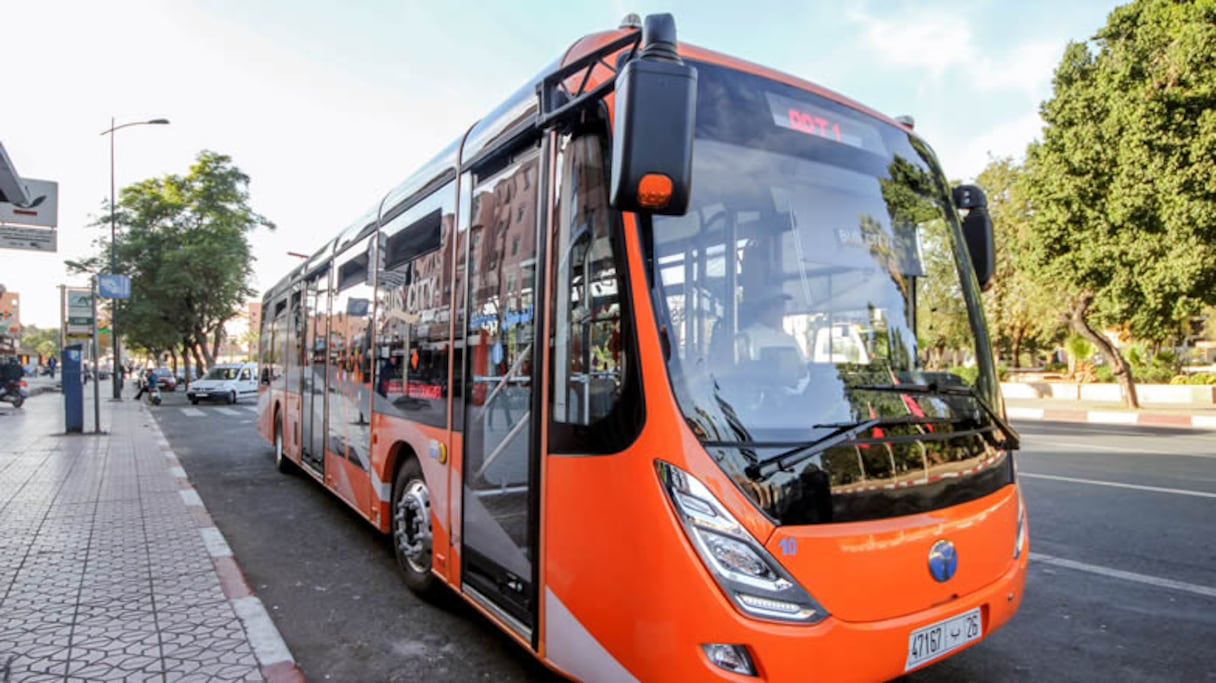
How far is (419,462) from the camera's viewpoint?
4.55 metres

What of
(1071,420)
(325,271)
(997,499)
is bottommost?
(1071,420)

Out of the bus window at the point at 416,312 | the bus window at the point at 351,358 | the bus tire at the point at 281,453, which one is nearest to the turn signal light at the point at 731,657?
the bus window at the point at 416,312

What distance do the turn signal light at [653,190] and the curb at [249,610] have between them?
9.12 feet

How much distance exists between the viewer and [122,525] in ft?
20.8

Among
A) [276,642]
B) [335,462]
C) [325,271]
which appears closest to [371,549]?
[335,462]

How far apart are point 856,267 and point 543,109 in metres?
1.56

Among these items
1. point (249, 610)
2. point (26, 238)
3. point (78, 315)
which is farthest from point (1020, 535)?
point (78, 315)

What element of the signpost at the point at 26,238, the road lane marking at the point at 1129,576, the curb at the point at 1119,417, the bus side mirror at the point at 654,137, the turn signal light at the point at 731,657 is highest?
the signpost at the point at 26,238

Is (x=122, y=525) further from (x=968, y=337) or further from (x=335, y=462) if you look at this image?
(x=968, y=337)

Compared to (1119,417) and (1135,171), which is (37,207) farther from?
(1119,417)

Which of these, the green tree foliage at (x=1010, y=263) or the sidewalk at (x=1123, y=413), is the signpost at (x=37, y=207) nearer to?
the sidewalk at (x=1123, y=413)

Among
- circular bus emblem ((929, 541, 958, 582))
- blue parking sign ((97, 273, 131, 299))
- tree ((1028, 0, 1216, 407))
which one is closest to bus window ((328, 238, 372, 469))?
circular bus emblem ((929, 541, 958, 582))

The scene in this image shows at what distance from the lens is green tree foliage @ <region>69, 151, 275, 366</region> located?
1292 inches

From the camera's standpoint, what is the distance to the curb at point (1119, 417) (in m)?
17.1
